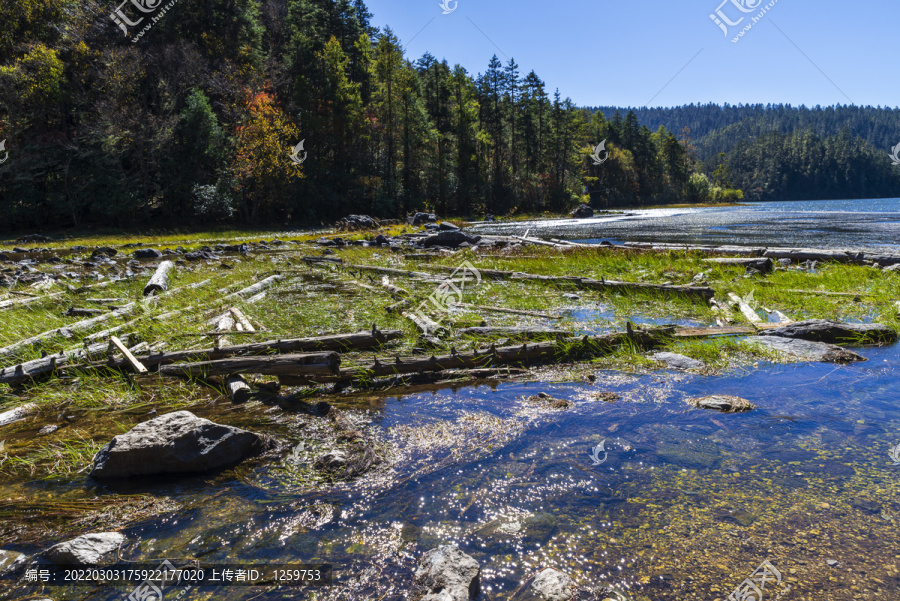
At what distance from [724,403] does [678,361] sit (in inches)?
81.0

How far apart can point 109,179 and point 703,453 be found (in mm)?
41051

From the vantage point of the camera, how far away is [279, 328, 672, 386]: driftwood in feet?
25.4

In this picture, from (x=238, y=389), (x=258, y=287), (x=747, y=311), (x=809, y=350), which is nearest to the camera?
(x=238, y=389)

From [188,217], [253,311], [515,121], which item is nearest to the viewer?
[253,311]

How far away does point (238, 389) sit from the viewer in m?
6.98

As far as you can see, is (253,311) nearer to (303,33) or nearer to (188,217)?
(188,217)

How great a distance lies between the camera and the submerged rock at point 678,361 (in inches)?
333

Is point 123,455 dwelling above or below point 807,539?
above

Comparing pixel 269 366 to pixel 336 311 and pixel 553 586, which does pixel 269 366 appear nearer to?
pixel 336 311

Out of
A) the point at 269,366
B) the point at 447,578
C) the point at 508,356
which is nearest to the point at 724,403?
the point at 508,356

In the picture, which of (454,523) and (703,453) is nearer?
(454,523)

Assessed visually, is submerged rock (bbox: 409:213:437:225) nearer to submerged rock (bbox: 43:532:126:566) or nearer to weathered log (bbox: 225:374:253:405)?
weathered log (bbox: 225:374:253:405)

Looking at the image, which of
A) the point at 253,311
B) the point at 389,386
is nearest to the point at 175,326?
the point at 253,311

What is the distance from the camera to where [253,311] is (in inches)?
460
